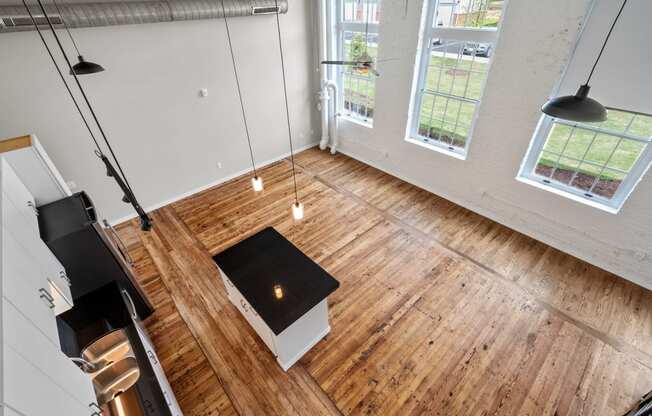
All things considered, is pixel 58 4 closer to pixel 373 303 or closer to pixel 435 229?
pixel 373 303

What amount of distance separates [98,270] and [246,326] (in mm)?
1533

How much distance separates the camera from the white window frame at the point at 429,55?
386 cm

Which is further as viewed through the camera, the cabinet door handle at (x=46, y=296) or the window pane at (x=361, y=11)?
the window pane at (x=361, y=11)

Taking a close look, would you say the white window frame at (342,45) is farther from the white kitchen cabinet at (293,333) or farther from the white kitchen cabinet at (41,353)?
the white kitchen cabinet at (41,353)

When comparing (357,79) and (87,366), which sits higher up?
(357,79)

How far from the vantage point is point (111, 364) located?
2232 mm

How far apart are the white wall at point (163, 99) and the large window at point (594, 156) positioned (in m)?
4.36

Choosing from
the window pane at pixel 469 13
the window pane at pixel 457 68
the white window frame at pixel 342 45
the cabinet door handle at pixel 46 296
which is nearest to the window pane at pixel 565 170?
the window pane at pixel 457 68

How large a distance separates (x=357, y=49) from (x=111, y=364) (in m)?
5.64

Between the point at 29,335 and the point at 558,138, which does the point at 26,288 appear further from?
the point at 558,138

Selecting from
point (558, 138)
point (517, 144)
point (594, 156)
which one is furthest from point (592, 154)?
point (517, 144)

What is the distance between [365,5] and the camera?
5016 millimetres

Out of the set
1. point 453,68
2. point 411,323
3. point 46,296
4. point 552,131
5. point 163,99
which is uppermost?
point 453,68

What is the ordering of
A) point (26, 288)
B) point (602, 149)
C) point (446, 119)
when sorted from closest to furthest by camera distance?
1. point (26, 288)
2. point (602, 149)
3. point (446, 119)
